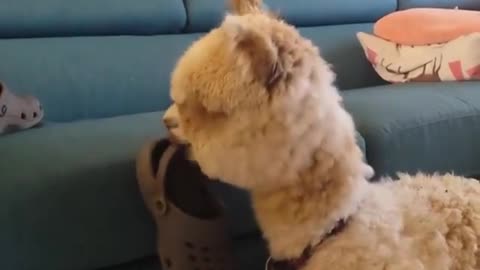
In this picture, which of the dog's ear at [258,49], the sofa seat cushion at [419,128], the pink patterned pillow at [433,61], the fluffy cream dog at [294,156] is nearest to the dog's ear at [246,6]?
the fluffy cream dog at [294,156]

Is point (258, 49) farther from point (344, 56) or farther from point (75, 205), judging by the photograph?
point (344, 56)

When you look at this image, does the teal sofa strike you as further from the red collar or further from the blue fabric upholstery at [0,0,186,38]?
the red collar

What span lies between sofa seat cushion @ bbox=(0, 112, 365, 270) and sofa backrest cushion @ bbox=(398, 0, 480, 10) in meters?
1.73

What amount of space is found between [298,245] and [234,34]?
0.39 meters

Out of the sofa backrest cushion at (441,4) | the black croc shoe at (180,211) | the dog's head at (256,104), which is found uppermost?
the dog's head at (256,104)

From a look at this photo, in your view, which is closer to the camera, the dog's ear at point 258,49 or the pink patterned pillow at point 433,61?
the dog's ear at point 258,49

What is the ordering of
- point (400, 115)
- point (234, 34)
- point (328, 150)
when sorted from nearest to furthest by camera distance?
point (234, 34) < point (328, 150) < point (400, 115)

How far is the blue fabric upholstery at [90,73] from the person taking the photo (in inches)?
81.2

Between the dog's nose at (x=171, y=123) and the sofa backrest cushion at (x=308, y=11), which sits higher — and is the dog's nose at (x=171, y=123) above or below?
above

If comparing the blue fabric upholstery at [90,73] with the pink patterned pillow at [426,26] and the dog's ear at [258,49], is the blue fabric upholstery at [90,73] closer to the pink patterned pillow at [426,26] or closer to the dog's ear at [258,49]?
the pink patterned pillow at [426,26]

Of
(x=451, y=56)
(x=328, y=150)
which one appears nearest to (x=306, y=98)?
(x=328, y=150)

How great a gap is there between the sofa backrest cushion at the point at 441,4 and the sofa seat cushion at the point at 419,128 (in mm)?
953

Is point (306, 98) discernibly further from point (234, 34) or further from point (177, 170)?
point (177, 170)

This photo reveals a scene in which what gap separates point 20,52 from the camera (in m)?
2.07
